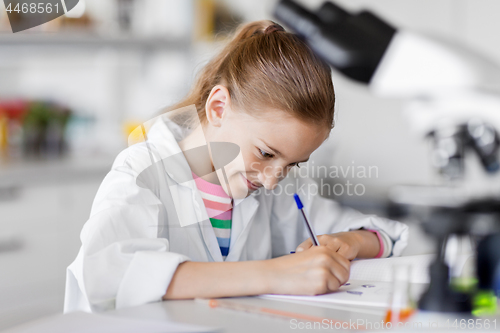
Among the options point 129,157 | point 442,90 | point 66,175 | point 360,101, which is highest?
point 442,90

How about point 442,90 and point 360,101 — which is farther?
point 360,101

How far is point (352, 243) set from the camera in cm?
86

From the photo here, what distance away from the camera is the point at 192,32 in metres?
2.26

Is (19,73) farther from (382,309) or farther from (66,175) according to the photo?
(382,309)

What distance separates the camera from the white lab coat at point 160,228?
63 centimetres

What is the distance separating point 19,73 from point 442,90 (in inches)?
85.5

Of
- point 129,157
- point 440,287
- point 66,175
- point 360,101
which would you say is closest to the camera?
point 440,287

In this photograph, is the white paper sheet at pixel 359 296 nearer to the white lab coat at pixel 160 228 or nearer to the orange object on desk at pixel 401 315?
the orange object on desk at pixel 401 315

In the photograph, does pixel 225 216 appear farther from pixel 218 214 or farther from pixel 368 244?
pixel 368 244

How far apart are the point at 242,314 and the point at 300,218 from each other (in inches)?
20.3

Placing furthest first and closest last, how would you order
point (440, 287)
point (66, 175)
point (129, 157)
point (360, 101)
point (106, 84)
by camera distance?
point (106, 84)
point (360, 101)
point (66, 175)
point (129, 157)
point (440, 287)

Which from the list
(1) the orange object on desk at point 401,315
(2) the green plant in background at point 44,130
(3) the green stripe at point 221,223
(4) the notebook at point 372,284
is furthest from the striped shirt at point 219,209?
(2) the green plant in background at point 44,130

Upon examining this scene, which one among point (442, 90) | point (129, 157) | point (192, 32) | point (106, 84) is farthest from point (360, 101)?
point (442, 90)

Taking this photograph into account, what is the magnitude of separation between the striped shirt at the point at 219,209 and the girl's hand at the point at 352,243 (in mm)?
159
